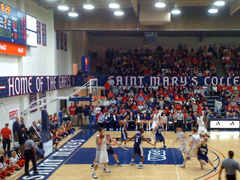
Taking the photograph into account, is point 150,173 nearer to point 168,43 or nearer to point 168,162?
point 168,162

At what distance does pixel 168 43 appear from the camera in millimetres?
35938

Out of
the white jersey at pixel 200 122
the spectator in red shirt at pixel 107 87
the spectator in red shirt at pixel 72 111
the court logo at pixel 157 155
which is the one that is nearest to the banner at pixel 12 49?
the spectator in red shirt at pixel 72 111

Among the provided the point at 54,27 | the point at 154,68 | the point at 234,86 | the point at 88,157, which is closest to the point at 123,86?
the point at 154,68

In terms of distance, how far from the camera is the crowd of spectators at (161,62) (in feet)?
97.9

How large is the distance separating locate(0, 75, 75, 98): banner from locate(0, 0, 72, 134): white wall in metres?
0.63

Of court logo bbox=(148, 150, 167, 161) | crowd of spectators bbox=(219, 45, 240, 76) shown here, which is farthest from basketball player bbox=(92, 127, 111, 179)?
crowd of spectators bbox=(219, 45, 240, 76)

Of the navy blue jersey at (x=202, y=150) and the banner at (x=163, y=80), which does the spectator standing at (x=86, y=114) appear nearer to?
the banner at (x=163, y=80)

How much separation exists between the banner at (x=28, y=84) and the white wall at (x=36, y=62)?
0.63 metres

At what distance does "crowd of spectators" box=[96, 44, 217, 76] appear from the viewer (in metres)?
29.8

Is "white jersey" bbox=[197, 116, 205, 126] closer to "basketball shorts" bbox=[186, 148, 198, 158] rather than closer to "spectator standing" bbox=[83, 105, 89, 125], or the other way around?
"basketball shorts" bbox=[186, 148, 198, 158]

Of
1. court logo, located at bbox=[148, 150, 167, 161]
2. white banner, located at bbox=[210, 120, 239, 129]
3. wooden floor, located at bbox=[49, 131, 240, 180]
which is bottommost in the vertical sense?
wooden floor, located at bbox=[49, 131, 240, 180]

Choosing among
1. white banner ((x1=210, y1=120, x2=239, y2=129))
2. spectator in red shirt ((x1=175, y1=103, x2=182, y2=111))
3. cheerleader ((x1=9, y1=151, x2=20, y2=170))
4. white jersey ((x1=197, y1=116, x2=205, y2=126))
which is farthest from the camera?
spectator in red shirt ((x1=175, y1=103, x2=182, y2=111))

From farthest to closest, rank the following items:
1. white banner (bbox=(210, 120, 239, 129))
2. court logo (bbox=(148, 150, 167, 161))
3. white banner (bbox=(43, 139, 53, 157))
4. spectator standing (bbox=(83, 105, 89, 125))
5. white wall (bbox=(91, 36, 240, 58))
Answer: white wall (bbox=(91, 36, 240, 58)) → spectator standing (bbox=(83, 105, 89, 125)) → white banner (bbox=(210, 120, 239, 129)) → white banner (bbox=(43, 139, 53, 157)) → court logo (bbox=(148, 150, 167, 161))

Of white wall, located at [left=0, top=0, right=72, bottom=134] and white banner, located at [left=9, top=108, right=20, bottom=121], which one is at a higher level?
white wall, located at [left=0, top=0, right=72, bottom=134]
